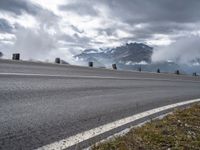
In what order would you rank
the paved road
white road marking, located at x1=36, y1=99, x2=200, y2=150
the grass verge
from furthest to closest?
the paved road → the grass verge → white road marking, located at x1=36, y1=99, x2=200, y2=150

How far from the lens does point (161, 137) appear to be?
16.9 feet

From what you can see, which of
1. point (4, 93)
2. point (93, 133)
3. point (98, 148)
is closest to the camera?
point (98, 148)

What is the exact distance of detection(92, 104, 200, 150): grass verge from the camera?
4641 millimetres

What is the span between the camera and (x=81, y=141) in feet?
15.9

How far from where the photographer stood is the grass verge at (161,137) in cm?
464

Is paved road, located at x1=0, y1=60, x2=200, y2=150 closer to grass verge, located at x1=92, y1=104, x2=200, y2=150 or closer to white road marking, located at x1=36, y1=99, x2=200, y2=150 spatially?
white road marking, located at x1=36, y1=99, x2=200, y2=150

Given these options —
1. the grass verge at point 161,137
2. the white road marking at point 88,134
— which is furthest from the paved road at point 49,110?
the grass verge at point 161,137

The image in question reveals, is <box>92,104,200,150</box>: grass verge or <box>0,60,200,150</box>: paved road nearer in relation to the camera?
<box>92,104,200,150</box>: grass verge

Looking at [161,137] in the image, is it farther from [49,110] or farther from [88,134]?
[49,110]

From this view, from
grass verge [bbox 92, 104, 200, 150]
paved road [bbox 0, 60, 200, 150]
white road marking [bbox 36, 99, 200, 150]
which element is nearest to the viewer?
white road marking [bbox 36, 99, 200, 150]

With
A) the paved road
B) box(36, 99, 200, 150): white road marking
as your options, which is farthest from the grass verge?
the paved road

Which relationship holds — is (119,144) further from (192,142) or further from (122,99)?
(122,99)

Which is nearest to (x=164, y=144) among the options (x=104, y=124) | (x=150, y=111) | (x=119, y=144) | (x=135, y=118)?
(x=119, y=144)

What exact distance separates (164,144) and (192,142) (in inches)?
16.0
